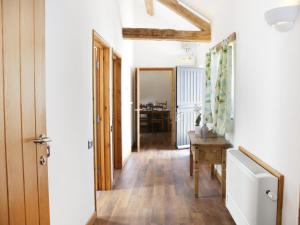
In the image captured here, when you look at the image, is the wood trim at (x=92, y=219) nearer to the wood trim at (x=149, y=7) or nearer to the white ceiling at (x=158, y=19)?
the wood trim at (x=149, y=7)

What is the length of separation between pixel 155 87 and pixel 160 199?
6260 mm

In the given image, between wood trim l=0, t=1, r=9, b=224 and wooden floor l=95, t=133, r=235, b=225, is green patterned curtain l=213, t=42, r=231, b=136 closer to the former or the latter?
wooden floor l=95, t=133, r=235, b=225

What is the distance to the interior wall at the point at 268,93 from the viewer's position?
1.90m

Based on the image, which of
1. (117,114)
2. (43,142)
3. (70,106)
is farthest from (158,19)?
(43,142)

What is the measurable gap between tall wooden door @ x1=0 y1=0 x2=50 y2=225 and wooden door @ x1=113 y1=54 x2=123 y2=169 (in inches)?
122

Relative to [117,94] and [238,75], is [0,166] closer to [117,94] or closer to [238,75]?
[238,75]

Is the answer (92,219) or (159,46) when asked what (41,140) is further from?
(159,46)

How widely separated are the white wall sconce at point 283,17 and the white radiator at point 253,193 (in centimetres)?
106

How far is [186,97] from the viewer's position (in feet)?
21.8

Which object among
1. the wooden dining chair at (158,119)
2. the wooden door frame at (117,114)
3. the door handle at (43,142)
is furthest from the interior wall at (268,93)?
the wooden dining chair at (158,119)

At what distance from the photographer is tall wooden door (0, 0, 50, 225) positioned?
125 centimetres

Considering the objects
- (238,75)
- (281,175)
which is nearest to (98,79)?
(238,75)

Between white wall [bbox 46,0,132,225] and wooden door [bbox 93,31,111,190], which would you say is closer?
white wall [bbox 46,0,132,225]

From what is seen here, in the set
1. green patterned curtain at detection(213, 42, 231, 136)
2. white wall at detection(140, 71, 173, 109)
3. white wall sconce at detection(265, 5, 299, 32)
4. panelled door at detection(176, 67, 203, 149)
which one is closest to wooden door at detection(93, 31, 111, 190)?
green patterned curtain at detection(213, 42, 231, 136)
